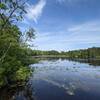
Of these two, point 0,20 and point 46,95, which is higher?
point 0,20

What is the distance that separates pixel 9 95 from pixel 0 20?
32.3 ft

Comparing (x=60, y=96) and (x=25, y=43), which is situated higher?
(x=25, y=43)

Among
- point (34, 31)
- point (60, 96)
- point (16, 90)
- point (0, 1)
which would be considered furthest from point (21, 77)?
point (34, 31)

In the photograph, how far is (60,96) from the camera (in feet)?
75.0

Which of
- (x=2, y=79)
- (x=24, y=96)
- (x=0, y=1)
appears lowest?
(x=24, y=96)

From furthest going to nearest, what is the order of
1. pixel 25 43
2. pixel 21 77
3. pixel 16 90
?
pixel 25 43 → pixel 21 77 → pixel 16 90

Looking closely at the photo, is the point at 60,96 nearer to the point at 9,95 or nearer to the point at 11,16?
the point at 9,95

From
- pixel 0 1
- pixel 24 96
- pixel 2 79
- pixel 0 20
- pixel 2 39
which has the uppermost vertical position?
pixel 0 1

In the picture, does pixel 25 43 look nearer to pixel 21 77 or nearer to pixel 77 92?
pixel 21 77

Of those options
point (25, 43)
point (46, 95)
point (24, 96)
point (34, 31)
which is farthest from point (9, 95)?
point (34, 31)

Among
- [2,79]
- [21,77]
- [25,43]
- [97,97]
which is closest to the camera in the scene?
[97,97]

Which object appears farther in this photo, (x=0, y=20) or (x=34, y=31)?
(x=34, y=31)

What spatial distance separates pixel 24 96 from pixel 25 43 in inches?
1295

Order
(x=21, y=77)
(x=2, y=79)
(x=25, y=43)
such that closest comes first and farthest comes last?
(x=2, y=79), (x=21, y=77), (x=25, y=43)
